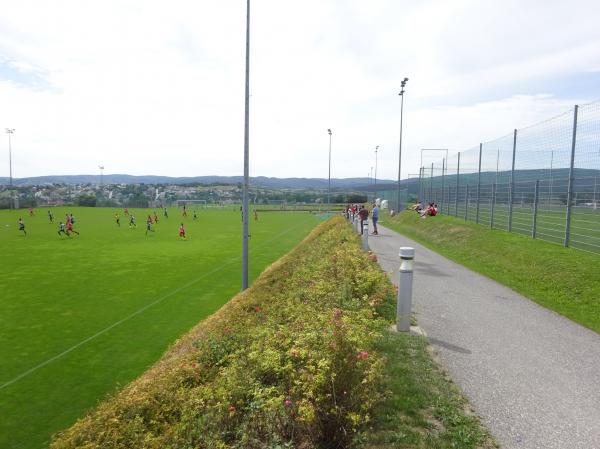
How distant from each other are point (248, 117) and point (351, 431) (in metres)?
12.7

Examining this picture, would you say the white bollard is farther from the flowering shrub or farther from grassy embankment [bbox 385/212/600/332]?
grassy embankment [bbox 385/212/600/332]

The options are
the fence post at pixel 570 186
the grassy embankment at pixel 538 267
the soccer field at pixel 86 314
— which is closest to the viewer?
the soccer field at pixel 86 314

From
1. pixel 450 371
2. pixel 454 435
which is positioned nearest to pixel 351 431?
pixel 454 435

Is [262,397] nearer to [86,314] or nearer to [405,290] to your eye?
[405,290]

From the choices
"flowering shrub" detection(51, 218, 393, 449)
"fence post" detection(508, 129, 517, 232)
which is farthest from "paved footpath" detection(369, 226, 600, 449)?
"fence post" detection(508, 129, 517, 232)

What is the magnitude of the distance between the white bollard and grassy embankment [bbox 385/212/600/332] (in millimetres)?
4074

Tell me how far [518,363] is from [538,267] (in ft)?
25.8

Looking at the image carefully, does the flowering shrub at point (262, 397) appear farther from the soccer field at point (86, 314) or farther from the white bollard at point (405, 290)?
the soccer field at point (86, 314)

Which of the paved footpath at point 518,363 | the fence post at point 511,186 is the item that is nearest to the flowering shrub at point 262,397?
the paved footpath at point 518,363

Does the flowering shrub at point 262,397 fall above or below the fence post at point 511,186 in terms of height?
below

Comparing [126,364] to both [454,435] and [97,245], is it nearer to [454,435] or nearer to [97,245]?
[454,435]

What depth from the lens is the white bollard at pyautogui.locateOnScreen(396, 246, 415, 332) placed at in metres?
6.93

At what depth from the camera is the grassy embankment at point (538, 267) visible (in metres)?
9.80

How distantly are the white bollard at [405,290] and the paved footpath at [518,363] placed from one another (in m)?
0.59
